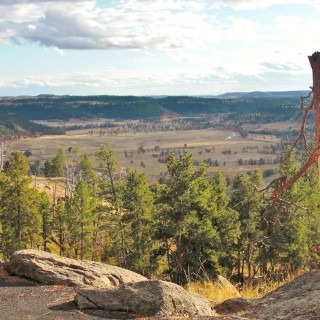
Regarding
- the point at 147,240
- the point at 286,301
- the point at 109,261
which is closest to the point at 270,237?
the point at 147,240

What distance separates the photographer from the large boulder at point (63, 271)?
14125 mm

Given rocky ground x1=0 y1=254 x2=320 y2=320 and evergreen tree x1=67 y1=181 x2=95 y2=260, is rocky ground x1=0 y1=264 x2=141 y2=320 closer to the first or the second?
rocky ground x1=0 y1=254 x2=320 y2=320

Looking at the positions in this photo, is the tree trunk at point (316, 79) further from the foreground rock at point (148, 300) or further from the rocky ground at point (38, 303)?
the rocky ground at point (38, 303)

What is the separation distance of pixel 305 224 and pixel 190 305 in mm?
31299

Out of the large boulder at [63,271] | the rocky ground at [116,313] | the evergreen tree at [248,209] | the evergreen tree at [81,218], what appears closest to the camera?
the rocky ground at [116,313]

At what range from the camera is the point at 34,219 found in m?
41.2

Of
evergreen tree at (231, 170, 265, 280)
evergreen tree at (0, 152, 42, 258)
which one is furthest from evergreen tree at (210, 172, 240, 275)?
evergreen tree at (0, 152, 42, 258)

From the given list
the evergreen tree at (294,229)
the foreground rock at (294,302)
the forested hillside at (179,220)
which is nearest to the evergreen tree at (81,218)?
the forested hillside at (179,220)

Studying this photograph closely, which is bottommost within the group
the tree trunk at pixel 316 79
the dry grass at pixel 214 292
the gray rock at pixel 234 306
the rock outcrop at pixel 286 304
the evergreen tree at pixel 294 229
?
the evergreen tree at pixel 294 229

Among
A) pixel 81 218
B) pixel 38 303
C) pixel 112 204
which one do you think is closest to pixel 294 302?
pixel 38 303

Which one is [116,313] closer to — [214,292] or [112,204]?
[214,292]

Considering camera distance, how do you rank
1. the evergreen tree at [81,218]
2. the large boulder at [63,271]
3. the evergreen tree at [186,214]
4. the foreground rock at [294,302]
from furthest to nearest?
the evergreen tree at [81,218], the evergreen tree at [186,214], the large boulder at [63,271], the foreground rock at [294,302]

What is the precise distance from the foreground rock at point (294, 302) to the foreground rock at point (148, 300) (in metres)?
1.62

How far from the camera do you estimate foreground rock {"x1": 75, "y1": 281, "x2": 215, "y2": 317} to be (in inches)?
412
